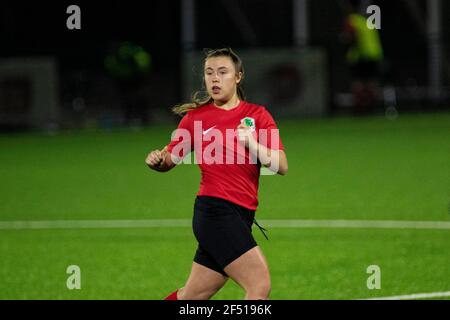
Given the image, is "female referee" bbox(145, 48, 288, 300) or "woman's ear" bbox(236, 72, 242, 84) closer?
"female referee" bbox(145, 48, 288, 300)

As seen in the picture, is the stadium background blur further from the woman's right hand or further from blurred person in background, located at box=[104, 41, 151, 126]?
the woman's right hand

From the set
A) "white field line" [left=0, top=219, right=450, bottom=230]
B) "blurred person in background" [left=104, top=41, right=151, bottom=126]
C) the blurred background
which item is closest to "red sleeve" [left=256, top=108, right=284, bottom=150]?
"white field line" [left=0, top=219, right=450, bottom=230]

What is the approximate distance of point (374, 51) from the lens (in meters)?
31.4

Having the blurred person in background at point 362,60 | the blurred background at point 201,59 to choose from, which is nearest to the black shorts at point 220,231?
the blurred background at point 201,59

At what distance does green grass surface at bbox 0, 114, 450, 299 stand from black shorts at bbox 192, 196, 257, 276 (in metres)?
2.75

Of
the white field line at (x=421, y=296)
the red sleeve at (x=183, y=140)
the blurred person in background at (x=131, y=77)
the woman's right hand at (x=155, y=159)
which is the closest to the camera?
the woman's right hand at (x=155, y=159)

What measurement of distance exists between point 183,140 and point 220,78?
1.49 ft

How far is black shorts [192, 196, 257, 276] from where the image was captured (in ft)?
23.6

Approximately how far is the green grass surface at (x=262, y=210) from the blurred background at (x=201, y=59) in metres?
3.57

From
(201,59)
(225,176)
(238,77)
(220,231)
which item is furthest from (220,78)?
(201,59)

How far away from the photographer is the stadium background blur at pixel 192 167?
38.4 feet

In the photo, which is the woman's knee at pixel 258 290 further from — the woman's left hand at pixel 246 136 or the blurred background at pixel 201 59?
the blurred background at pixel 201 59

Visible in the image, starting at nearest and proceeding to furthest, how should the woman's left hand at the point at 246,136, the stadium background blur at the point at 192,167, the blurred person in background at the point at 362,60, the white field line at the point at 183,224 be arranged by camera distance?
the woman's left hand at the point at 246,136 → the stadium background blur at the point at 192,167 → the white field line at the point at 183,224 → the blurred person in background at the point at 362,60
